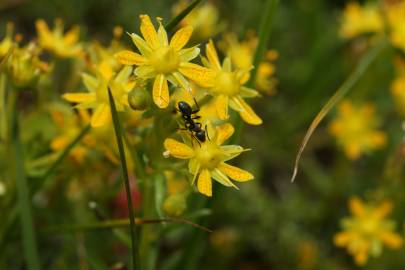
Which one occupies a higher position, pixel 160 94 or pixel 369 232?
pixel 160 94

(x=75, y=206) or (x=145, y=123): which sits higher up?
(x=145, y=123)

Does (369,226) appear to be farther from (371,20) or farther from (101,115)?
(101,115)

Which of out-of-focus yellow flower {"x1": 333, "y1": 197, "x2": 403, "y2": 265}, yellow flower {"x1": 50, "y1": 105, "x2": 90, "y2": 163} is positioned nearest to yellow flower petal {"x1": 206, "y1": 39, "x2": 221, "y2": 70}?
yellow flower {"x1": 50, "y1": 105, "x2": 90, "y2": 163}

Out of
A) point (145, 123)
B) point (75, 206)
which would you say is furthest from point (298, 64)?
point (145, 123)

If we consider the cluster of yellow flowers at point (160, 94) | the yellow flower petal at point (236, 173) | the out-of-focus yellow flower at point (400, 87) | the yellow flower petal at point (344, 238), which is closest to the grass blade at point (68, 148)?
the cluster of yellow flowers at point (160, 94)

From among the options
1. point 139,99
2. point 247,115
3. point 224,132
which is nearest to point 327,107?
point 247,115

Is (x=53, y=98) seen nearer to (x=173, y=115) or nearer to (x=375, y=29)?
(x=173, y=115)
